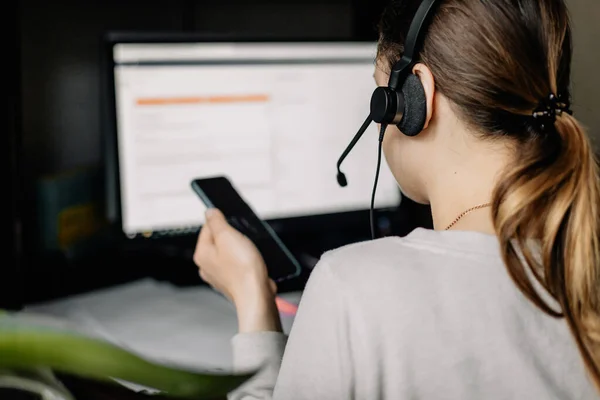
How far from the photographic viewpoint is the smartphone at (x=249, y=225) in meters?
0.89

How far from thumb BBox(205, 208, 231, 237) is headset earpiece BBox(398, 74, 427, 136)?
0.28 metres

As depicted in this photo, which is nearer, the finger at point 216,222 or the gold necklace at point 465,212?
the gold necklace at point 465,212

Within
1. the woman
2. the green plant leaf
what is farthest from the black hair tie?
the green plant leaf

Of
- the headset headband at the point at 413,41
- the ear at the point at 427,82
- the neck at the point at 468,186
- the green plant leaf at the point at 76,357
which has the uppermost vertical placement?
the headset headband at the point at 413,41

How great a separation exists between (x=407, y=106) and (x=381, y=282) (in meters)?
0.18

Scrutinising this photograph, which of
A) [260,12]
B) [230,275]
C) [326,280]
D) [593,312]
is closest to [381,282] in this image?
[326,280]

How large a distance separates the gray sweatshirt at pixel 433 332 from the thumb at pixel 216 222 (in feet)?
0.98

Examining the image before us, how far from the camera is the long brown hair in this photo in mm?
522

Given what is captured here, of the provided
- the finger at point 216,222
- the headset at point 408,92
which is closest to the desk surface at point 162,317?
the finger at point 216,222

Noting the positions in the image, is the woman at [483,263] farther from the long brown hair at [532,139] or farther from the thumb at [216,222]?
the thumb at [216,222]

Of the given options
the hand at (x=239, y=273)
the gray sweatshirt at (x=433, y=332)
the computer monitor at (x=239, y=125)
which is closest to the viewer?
the gray sweatshirt at (x=433, y=332)

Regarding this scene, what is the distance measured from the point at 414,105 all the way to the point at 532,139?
0.34 ft

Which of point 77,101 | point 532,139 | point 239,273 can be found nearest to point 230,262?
point 239,273

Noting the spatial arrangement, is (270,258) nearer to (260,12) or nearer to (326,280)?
(326,280)
